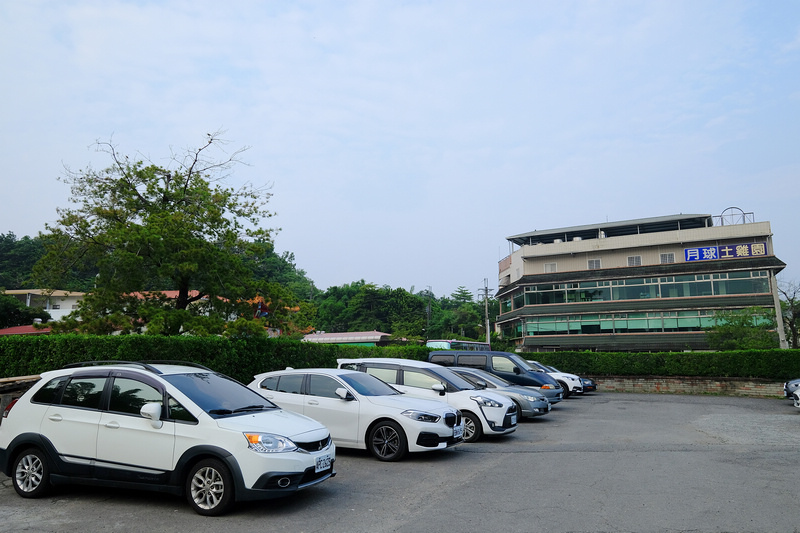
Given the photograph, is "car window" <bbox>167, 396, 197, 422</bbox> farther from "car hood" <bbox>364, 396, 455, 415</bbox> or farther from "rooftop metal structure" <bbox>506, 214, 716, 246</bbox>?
"rooftop metal structure" <bbox>506, 214, 716, 246</bbox>

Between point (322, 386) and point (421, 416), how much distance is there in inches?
71.6

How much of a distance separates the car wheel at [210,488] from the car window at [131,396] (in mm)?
961

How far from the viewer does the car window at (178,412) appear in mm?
6662

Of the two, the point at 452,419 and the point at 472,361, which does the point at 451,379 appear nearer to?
the point at 452,419

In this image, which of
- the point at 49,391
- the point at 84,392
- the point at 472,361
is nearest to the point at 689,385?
the point at 472,361

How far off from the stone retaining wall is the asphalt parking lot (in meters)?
20.6

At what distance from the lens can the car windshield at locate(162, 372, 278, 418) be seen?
22.7 feet

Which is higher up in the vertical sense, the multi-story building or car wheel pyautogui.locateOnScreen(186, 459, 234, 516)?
the multi-story building

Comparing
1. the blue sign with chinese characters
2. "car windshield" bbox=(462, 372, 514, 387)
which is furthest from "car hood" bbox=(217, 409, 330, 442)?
the blue sign with chinese characters

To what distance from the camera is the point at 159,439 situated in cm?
662

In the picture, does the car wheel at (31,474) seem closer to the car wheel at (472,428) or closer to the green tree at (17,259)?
the car wheel at (472,428)

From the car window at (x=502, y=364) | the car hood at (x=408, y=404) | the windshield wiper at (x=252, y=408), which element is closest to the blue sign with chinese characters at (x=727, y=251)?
the car window at (x=502, y=364)

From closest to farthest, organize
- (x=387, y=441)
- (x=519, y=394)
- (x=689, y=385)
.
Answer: (x=387, y=441) → (x=519, y=394) → (x=689, y=385)

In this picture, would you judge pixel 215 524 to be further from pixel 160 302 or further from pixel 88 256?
pixel 88 256
